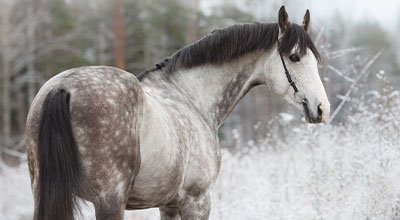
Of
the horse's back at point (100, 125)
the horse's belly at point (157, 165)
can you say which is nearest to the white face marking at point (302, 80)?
the horse's belly at point (157, 165)

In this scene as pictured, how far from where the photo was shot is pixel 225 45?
4.67 m

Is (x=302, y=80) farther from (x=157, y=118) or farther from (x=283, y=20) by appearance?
(x=157, y=118)

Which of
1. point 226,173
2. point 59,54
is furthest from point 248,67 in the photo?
point 59,54

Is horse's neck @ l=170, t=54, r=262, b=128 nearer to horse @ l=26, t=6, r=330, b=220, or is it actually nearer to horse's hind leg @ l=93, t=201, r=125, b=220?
horse @ l=26, t=6, r=330, b=220

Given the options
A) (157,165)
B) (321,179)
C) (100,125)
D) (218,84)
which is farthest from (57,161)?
(321,179)

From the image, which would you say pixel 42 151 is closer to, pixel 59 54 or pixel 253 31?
pixel 253 31

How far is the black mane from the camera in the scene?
182 inches

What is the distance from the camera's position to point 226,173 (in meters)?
8.41

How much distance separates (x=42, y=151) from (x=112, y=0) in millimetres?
20076

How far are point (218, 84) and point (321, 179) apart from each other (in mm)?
2386

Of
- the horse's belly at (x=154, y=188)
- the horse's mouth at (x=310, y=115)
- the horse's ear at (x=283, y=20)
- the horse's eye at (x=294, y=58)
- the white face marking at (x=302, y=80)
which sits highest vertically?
the horse's ear at (x=283, y=20)

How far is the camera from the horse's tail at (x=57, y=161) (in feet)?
10.4

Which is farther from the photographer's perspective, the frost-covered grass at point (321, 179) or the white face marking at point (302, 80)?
the frost-covered grass at point (321, 179)

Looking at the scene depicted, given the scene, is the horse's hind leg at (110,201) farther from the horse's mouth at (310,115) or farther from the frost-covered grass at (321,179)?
the frost-covered grass at (321,179)
